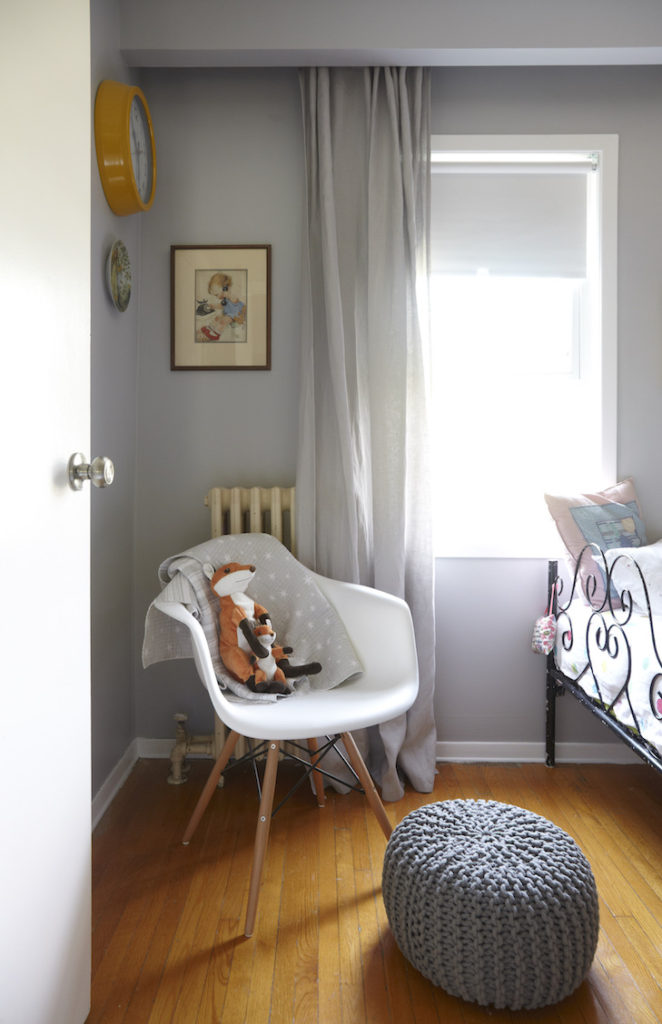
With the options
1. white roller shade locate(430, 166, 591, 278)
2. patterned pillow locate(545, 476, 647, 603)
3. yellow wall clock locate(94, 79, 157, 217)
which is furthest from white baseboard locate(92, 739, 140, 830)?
white roller shade locate(430, 166, 591, 278)

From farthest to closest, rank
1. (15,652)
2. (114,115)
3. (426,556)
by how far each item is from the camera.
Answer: (426,556) → (114,115) → (15,652)

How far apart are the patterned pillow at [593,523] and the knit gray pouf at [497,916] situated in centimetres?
109

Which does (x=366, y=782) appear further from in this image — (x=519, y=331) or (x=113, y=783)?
(x=519, y=331)

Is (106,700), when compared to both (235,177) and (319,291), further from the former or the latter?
(235,177)

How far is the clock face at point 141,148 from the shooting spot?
2234 millimetres

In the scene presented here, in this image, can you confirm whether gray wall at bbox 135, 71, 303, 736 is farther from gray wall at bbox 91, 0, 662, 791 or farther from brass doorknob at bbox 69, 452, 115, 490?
brass doorknob at bbox 69, 452, 115, 490

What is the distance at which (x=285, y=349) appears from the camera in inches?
102

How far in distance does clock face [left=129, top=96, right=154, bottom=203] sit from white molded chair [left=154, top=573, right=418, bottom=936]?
52.0 inches

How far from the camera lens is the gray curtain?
2451 millimetres

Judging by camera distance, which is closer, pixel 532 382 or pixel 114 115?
pixel 114 115

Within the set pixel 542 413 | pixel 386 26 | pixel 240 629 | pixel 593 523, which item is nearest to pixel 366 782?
pixel 240 629

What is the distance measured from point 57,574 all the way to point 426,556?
1527mm

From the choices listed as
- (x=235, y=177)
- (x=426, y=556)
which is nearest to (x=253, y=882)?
(x=426, y=556)

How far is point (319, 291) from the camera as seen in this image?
→ 2.51 m
